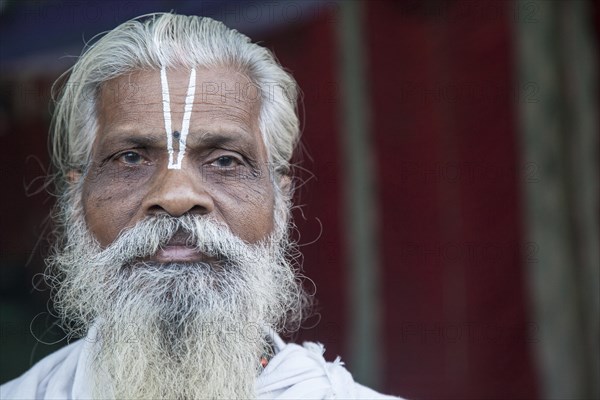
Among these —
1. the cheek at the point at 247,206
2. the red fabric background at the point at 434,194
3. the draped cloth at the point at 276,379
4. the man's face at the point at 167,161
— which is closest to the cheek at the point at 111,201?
the man's face at the point at 167,161

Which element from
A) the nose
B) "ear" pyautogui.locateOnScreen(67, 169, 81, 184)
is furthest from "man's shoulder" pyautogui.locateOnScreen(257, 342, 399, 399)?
"ear" pyautogui.locateOnScreen(67, 169, 81, 184)

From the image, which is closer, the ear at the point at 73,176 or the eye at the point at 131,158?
the eye at the point at 131,158

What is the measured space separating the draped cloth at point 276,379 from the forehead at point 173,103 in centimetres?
61

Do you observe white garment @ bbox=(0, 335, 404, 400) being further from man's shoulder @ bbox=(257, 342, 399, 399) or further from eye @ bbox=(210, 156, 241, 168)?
eye @ bbox=(210, 156, 241, 168)

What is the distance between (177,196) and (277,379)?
0.58 metres

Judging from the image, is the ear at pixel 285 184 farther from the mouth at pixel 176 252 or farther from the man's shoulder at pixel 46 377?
the man's shoulder at pixel 46 377

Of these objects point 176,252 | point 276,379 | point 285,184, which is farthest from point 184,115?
point 276,379

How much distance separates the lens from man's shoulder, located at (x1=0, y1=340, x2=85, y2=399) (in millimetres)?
2252

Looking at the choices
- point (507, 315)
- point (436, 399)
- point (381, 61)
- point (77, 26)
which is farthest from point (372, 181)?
point (77, 26)

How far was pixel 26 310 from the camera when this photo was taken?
14.6 feet

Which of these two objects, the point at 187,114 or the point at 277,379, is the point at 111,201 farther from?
the point at 277,379

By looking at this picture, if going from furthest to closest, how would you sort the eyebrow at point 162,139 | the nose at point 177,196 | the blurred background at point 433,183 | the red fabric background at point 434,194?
the red fabric background at point 434,194, the blurred background at point 433,183, the eyebrow at point 162,139, the nose at point 177,196

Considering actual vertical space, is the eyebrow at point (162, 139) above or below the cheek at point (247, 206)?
above

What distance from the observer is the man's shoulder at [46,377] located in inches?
→ 88.7
